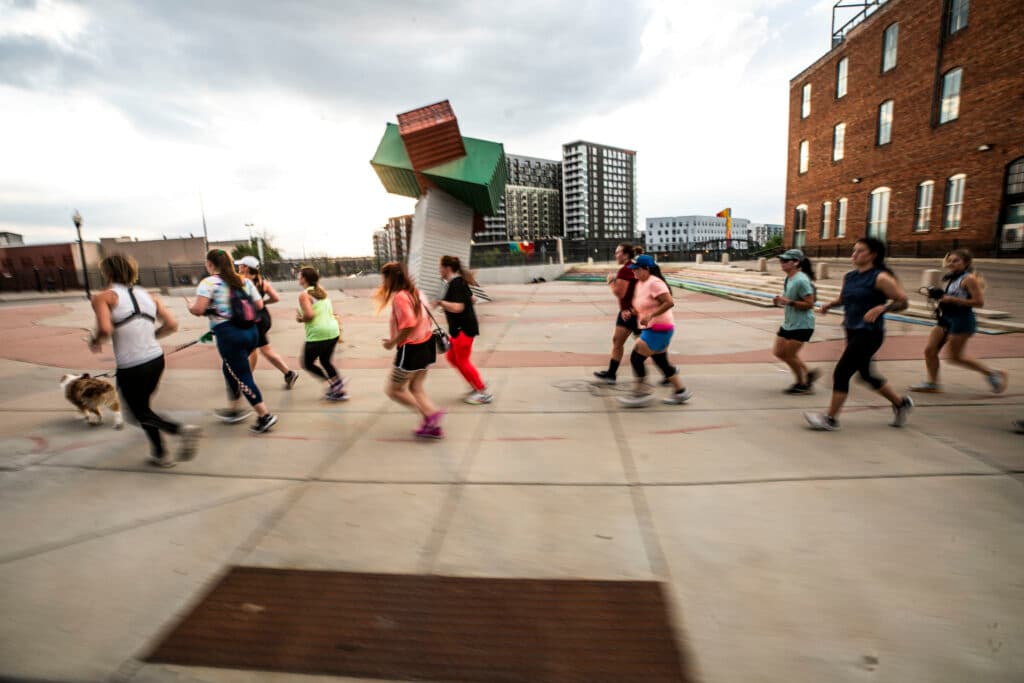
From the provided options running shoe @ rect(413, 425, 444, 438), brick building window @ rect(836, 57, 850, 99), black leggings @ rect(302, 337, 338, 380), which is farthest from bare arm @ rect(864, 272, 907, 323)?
brick building window @ rect(836, 57, 850, 99)

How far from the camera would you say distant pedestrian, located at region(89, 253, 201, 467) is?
368 cm

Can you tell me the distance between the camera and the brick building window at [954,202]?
19.2m

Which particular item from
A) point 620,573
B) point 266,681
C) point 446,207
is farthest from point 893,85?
point 266,681

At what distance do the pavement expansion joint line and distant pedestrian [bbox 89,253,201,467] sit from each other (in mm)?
940

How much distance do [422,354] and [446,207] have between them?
17.2 metres

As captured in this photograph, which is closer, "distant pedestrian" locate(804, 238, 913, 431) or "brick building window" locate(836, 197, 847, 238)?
"distant pedestrian" locate(804, 238, 913, 431)

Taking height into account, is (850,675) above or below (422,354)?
below

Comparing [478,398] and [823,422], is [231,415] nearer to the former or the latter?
[478,398]

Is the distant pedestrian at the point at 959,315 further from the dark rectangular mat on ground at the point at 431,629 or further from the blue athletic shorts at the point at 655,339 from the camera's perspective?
the dark rectangular mat on ground at the point at 431,629

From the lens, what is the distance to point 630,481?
12.0 ft

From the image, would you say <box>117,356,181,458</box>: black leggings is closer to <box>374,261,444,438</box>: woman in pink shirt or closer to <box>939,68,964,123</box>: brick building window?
<box>374,261,444,438</box>: woman in pink shirt

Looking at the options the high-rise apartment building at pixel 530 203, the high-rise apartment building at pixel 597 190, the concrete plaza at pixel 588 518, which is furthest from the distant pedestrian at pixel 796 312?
the high-rise apartment building at pixel 597 190

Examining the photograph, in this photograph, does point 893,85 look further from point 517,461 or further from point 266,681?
point 266,681

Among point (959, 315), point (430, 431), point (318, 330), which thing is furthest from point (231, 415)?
point (959, 315)
